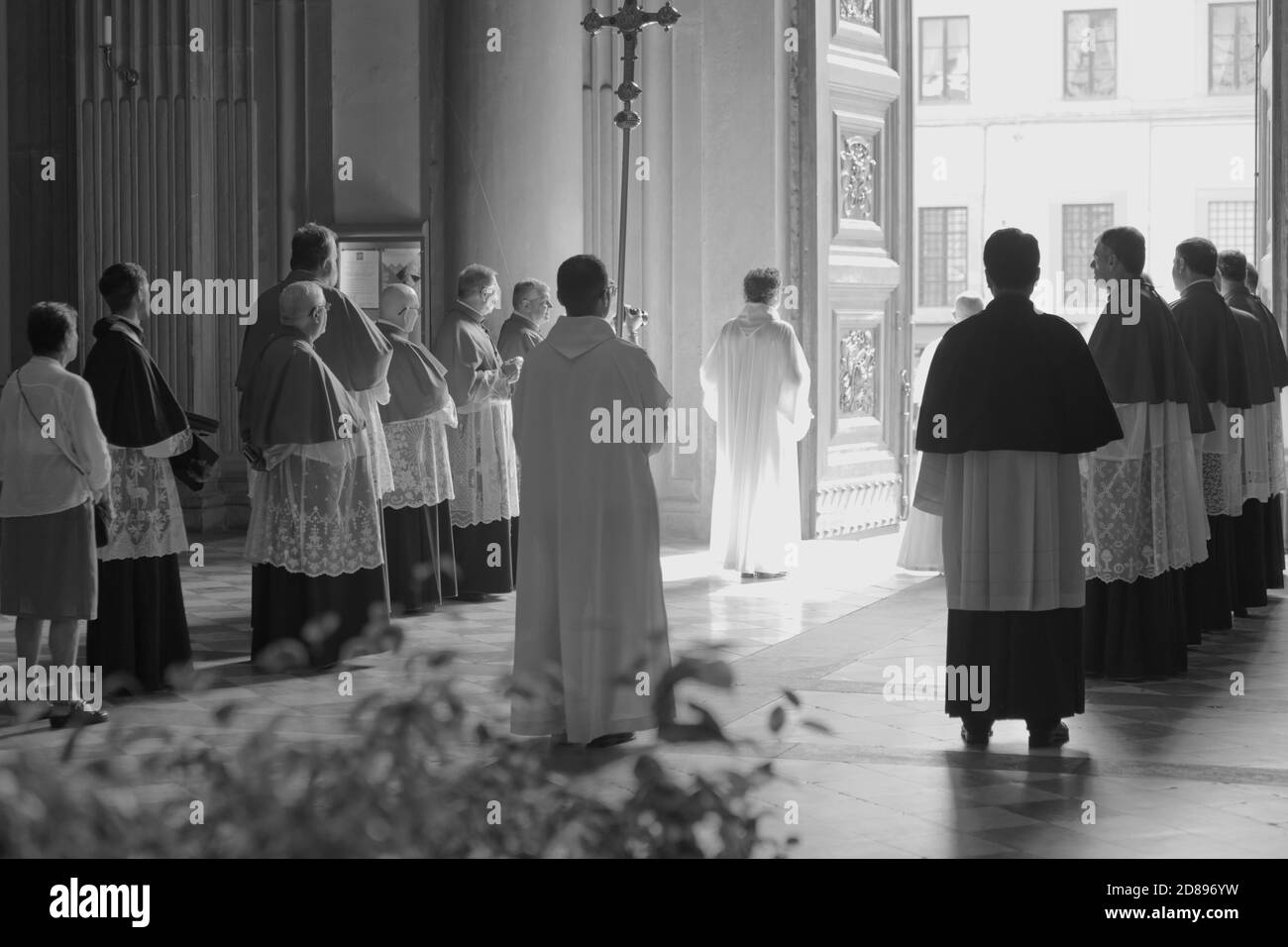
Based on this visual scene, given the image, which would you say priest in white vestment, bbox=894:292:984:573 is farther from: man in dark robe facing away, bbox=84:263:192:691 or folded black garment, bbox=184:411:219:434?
man in dark robe facing away, bbox=84:263:192:691

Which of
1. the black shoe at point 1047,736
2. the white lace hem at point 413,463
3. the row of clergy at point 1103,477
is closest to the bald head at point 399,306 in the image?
the white lace hem at point 413,463

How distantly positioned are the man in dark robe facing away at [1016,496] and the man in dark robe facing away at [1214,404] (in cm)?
212

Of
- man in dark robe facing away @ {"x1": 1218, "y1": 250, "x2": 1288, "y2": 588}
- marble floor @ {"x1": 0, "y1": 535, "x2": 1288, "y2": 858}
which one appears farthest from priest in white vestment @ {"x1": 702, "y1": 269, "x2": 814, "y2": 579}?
man in dark robe facing away @ {"x1": 1218, "y1": 250, "x2": 1288, "y2": 588}

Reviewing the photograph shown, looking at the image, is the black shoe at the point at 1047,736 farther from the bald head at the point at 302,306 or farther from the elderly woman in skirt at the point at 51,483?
the bald head at the point at 302,306

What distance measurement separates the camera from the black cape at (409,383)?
837 cm

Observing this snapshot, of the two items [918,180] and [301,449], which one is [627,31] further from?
[918,180]

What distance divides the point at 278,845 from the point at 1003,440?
4004mm

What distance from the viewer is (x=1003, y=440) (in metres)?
5.42

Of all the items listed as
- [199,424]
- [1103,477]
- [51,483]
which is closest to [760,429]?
[1103,477]

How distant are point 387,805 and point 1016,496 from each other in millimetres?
3925

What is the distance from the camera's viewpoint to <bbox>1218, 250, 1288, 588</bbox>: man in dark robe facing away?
339 inches

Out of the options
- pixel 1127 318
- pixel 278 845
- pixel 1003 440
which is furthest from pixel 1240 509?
pixel 278 845
